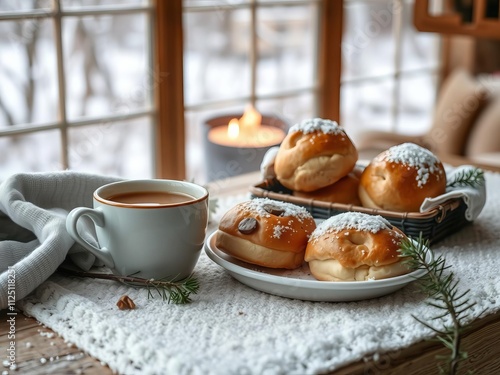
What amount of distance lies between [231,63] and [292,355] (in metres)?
1.78

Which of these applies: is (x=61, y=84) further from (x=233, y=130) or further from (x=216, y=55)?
(x=216, y=55)

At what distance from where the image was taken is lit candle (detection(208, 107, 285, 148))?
5.73 feet

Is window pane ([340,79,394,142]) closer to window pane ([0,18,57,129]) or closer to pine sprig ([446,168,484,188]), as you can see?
window pane ([0,18,57,129])

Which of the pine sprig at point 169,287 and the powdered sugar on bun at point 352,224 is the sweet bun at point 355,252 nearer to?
the powdered sugar on bun at point 352,224

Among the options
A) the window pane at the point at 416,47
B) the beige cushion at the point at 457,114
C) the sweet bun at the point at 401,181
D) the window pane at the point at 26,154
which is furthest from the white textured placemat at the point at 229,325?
the window pane at the point at 416,47

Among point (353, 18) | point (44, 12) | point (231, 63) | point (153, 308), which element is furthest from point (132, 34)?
point (153, 308)

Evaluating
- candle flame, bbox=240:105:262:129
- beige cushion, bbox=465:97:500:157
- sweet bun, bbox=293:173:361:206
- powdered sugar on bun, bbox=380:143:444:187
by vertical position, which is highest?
powdered sugar on bun, bbox=380:143:444:187

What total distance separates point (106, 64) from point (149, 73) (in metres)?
0.40

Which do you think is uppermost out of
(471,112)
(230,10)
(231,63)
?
(230,10)

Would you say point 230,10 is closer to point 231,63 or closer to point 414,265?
point 231,63

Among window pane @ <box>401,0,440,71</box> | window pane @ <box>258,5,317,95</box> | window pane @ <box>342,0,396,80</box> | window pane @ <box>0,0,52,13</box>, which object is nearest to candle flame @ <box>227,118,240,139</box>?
window pane @ <box>0,0,52,13</box>

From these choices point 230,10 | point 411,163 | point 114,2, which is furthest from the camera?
point 230,10

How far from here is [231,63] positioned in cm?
240

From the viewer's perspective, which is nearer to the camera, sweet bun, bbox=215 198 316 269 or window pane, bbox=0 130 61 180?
sweet bun, bbox=215 198 316 269
